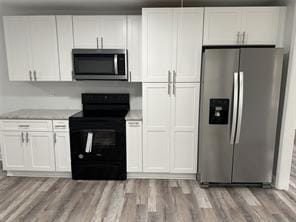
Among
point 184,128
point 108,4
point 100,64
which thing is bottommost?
point 184,128

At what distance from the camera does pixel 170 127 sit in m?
2.79

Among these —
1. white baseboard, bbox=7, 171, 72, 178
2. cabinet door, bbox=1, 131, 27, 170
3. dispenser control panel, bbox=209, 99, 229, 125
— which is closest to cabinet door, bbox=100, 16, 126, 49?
dispenser control panel, bbox=209, 99, 229, 125

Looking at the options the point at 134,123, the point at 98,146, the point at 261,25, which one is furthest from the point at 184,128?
the point at 261,25

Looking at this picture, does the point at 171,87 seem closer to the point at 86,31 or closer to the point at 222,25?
the point at 222,25

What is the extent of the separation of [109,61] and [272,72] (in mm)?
2023

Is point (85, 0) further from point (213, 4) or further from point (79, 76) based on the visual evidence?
point (213, 4)

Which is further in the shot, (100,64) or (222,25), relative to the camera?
(100,64)

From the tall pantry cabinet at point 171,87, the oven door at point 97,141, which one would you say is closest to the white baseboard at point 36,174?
the oven door at point 97,141

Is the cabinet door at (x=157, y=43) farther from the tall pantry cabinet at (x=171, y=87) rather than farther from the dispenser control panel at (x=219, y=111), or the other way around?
the dispenser control panel at (x=219, y=111)

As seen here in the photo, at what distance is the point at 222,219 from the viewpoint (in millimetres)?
2146

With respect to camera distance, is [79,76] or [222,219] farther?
[79,76]

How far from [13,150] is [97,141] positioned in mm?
1207

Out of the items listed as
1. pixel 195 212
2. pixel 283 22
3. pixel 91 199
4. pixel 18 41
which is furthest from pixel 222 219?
pixel 18 41

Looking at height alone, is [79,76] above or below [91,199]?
above
